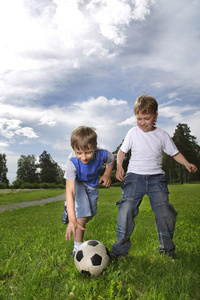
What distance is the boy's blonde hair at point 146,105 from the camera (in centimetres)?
409

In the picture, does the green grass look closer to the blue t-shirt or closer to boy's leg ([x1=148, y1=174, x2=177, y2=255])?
the blue t-shirt

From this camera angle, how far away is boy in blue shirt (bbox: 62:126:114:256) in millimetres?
3822

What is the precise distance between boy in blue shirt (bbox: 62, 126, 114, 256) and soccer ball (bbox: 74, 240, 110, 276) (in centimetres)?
40

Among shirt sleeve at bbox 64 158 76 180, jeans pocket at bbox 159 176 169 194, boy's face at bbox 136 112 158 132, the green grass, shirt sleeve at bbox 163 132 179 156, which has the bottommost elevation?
the green grass

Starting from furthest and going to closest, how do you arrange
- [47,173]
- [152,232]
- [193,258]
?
1. [47,173]
2. [152,232]
3. [193,258]

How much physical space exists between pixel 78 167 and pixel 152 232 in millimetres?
2718

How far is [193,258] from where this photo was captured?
3910 millimetres

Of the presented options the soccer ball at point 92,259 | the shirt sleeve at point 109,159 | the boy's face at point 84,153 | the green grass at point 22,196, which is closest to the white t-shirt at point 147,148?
the shirt sleeve at point 109,159

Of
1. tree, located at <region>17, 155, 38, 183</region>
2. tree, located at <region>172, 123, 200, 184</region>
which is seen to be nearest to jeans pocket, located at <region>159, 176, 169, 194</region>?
tree, located at <region>172, 123, 200, 184</region>

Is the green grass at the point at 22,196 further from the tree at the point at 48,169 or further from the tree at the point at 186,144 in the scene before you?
the tree at the point at 48,169

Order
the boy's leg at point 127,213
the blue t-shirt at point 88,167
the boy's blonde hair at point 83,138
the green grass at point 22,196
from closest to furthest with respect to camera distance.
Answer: the boy's blonde hair at point 83,138 < the boy's leg at point 127,213 < the blue t-shirt at point 88,167 < the green grass at point 22,196

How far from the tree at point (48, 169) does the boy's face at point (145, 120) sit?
6878cm

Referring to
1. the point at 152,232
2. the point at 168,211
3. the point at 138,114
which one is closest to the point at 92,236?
the point at 152,232

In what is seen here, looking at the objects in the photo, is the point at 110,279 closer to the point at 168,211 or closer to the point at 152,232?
the point at 168,211
